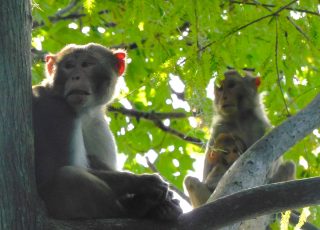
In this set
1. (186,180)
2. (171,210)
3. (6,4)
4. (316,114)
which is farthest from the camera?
(186,180)

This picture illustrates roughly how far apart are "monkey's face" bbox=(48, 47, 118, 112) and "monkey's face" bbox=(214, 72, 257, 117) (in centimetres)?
423

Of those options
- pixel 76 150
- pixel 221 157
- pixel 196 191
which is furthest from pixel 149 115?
pixel 76 150

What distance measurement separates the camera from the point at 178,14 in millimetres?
6559

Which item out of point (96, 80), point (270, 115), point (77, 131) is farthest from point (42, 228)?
point (270, 115)

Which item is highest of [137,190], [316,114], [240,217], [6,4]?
[6,4]

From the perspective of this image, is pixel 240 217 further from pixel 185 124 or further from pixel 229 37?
pixel 185 124

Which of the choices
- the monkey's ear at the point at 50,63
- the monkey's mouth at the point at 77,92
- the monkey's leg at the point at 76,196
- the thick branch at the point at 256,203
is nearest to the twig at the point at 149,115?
the monkey's ear at the point at 50,63

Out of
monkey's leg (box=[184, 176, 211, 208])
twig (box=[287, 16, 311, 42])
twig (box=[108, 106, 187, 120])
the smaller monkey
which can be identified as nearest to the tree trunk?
twig (box=[287, 16, 311, 42])

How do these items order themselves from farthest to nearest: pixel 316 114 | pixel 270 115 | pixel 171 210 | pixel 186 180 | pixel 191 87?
pixel 186 180 < pixel 270 115 < pixel 316 114 < pixel 191 87 < pixel 171 210

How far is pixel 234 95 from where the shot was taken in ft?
38.6

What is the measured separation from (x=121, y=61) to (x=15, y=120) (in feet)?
10.7

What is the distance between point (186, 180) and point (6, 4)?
6.05m

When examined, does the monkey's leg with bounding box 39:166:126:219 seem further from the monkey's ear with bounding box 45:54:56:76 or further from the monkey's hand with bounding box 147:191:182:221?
the monkey's ear with bounding box 45:54:56:76

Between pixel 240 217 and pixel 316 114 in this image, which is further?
pixel 316 114
